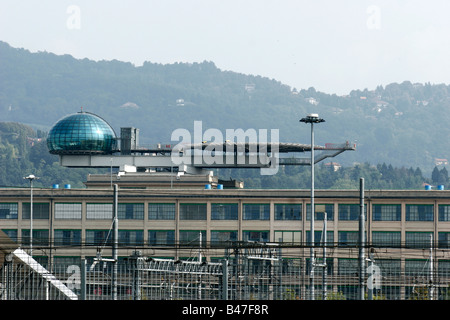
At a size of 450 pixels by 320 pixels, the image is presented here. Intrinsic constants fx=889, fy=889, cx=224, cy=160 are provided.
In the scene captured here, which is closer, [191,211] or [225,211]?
[225,211]

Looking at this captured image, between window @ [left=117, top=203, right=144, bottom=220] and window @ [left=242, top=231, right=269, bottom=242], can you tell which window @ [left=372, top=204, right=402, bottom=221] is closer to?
window @ [left=242, top=231, right=269, bottom=242]

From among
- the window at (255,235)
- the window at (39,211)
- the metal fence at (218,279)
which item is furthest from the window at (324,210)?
the window at (39,211)

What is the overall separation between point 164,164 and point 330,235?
32.9 m

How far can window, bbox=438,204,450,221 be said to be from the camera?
316ft

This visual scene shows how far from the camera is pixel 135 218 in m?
99.6

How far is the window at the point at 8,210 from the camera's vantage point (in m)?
99.9

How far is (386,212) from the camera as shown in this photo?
9694cm

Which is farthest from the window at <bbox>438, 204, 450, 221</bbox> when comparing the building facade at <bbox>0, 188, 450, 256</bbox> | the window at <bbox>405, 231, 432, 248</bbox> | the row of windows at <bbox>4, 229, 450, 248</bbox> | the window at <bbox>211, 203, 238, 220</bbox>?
the window at <bbox>211, 203, 238, 220</bbox>

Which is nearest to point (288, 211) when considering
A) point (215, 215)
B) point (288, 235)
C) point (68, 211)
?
point (288, 235)

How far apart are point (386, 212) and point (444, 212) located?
20.4 feet

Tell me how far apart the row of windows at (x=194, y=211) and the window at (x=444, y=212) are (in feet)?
14.5

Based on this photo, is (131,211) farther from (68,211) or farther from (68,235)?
(68,235)

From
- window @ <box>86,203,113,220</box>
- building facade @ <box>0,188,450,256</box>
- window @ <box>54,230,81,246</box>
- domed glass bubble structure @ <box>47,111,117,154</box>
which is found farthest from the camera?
domed glass bubble structure @ <box>47,111,117,154</box>
